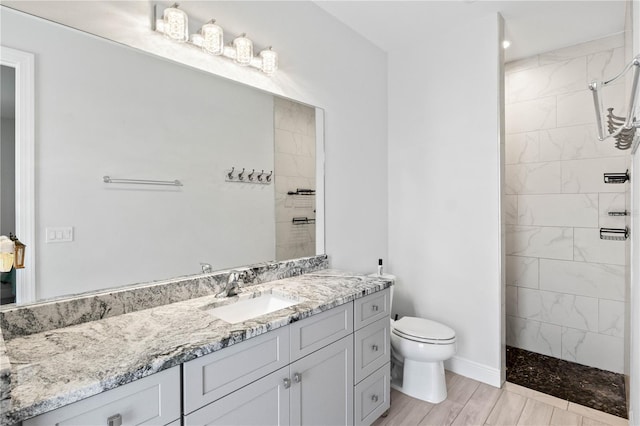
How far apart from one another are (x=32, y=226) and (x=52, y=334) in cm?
38

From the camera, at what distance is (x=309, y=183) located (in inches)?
90.1

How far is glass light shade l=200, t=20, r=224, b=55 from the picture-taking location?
5.33 feet

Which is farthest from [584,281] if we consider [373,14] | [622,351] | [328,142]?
[373,14]

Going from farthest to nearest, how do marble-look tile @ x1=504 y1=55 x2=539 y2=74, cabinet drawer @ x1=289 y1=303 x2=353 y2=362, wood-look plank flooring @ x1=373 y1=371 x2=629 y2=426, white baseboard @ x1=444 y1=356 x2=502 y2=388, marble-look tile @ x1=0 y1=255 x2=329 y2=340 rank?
marble-look tile @ x1=504 y1=55 x2=539 y2=74 < white baseboard @ x1=444 y1=356 x2=502 y2=388 < wood-look plank flooring @ x1=373 y1=371 x2=629 y2=426 < cabinet drawer @ x1=289 y1=303 x2=353 y2=362 < marble-look tile @ x1=0 y1=255 x2=329 y2=340

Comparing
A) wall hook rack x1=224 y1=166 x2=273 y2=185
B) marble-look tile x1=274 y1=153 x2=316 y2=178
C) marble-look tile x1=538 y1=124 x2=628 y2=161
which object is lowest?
wall hook rack x1=224 y1=166 x2=273 y2=185

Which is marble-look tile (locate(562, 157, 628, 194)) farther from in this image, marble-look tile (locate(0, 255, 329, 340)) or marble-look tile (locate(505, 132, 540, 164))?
marble-look tile (locate(0, 255, 329, 340))

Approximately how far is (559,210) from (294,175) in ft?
7.59

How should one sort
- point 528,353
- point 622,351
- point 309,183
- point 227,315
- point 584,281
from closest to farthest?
1. point 227,315
2. point 309,183
3. point 622,351
4. point 584,281
5. point 528,353

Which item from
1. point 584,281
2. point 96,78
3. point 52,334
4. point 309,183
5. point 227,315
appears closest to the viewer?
point 52,334

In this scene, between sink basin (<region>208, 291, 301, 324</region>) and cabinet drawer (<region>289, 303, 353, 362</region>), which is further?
sink basin (<region>208, 291, 301, 324</region>)

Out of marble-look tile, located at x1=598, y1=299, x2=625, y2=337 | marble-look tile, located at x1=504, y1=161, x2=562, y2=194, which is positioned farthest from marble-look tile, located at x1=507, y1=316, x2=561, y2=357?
marble-look tile, located at x1=504, y1=161, x2=562, y2=194

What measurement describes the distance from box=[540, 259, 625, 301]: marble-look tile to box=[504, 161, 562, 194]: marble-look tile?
2.07ft

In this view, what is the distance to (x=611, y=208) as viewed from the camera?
2621 mm

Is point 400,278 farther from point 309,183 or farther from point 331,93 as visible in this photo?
point 331,93
